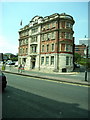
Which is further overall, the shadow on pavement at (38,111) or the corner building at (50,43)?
the corner building at (50,43)

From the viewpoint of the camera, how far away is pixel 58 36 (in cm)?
3434

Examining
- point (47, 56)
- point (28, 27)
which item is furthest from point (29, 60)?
point (28, 27)

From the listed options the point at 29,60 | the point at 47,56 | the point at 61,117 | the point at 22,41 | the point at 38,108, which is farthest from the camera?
the point at 22,41

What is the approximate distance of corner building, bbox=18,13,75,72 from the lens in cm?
3375

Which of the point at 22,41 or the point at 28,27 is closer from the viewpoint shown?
the point at 28,27

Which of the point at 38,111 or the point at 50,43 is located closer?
the point at 38,111

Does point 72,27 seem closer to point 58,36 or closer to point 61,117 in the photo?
point 58,36

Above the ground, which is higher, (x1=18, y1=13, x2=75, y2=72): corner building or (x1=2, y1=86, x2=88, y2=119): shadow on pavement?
(x1=18, y1=13, x2=75, y2=72): corner building

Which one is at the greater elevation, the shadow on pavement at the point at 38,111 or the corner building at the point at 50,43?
the corner building at the point at 50,43

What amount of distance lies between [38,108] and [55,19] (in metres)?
32.7

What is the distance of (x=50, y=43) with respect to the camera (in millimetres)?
36094

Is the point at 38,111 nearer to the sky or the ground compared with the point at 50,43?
nearer to the ground

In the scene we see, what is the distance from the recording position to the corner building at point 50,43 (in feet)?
111

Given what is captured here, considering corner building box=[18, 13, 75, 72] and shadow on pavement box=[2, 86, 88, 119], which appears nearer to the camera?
shadow on pavement box=[2, 86, 88, 119]
